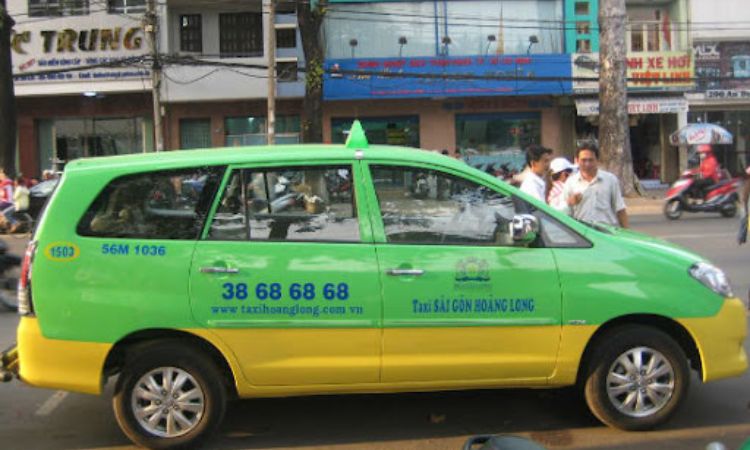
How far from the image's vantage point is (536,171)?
6.40 m

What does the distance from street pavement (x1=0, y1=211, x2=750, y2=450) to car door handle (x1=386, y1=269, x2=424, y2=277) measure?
3.36 ft

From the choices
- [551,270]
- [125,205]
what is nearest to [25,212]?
[125,205]

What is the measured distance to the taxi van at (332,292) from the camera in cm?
397

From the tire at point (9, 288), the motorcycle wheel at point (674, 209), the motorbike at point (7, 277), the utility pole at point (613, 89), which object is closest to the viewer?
the tire at point (9, 288)

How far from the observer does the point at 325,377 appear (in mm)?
4094

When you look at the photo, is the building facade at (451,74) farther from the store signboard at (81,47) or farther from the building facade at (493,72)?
the store signboard at (81,47)

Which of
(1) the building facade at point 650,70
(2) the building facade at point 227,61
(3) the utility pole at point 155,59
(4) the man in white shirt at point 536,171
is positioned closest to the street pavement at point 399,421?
(4) the man in white shirt at point 536,171

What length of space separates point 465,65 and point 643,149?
26.9 ft

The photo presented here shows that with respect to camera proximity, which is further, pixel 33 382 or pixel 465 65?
pixel 465 65

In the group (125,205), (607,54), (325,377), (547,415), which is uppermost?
(607,54)

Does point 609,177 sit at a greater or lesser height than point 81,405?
greater

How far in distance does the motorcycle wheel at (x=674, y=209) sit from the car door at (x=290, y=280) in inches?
536

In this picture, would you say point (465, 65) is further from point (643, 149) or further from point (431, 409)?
point (431, 409)

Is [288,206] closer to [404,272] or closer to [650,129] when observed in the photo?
[404,272]
